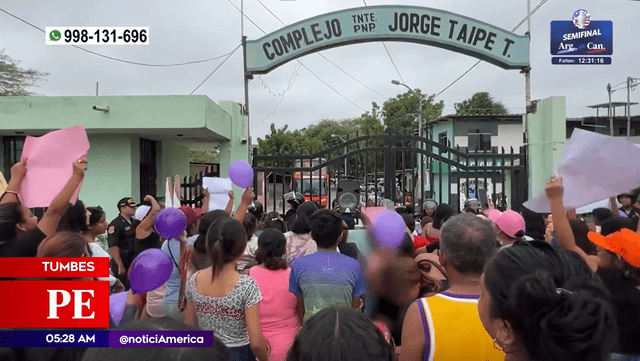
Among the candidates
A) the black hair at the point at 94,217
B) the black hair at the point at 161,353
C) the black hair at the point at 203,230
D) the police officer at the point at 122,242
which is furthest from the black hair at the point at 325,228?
the police officer at the point at 122,242

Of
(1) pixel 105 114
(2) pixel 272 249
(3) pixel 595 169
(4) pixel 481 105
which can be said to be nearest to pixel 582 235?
(3) pixel 595 169

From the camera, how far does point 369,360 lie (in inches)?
58.4

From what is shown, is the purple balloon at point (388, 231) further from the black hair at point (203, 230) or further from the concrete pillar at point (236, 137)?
the concrete pillar at point (236, 137)

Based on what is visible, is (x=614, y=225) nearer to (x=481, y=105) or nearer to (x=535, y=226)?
(x=535, y=226)

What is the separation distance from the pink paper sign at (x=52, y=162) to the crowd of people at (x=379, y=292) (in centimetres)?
8

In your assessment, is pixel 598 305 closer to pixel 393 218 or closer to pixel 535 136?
pixel 393 218

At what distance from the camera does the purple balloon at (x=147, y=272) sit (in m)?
2.62

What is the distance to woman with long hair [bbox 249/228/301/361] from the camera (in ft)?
10.8

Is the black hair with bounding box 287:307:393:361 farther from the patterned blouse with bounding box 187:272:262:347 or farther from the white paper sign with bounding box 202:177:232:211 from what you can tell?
the white paper sign with bounding box 202:177:232:211

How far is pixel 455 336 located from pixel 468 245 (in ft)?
1.37

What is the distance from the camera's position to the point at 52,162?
302 centimetres

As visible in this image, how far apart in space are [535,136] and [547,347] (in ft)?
32.1

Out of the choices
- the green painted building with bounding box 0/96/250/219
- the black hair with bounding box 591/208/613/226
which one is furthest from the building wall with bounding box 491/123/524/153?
the black hair with bounding box 591/208/613/226

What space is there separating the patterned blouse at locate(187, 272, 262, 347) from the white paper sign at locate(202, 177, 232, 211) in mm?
3490
